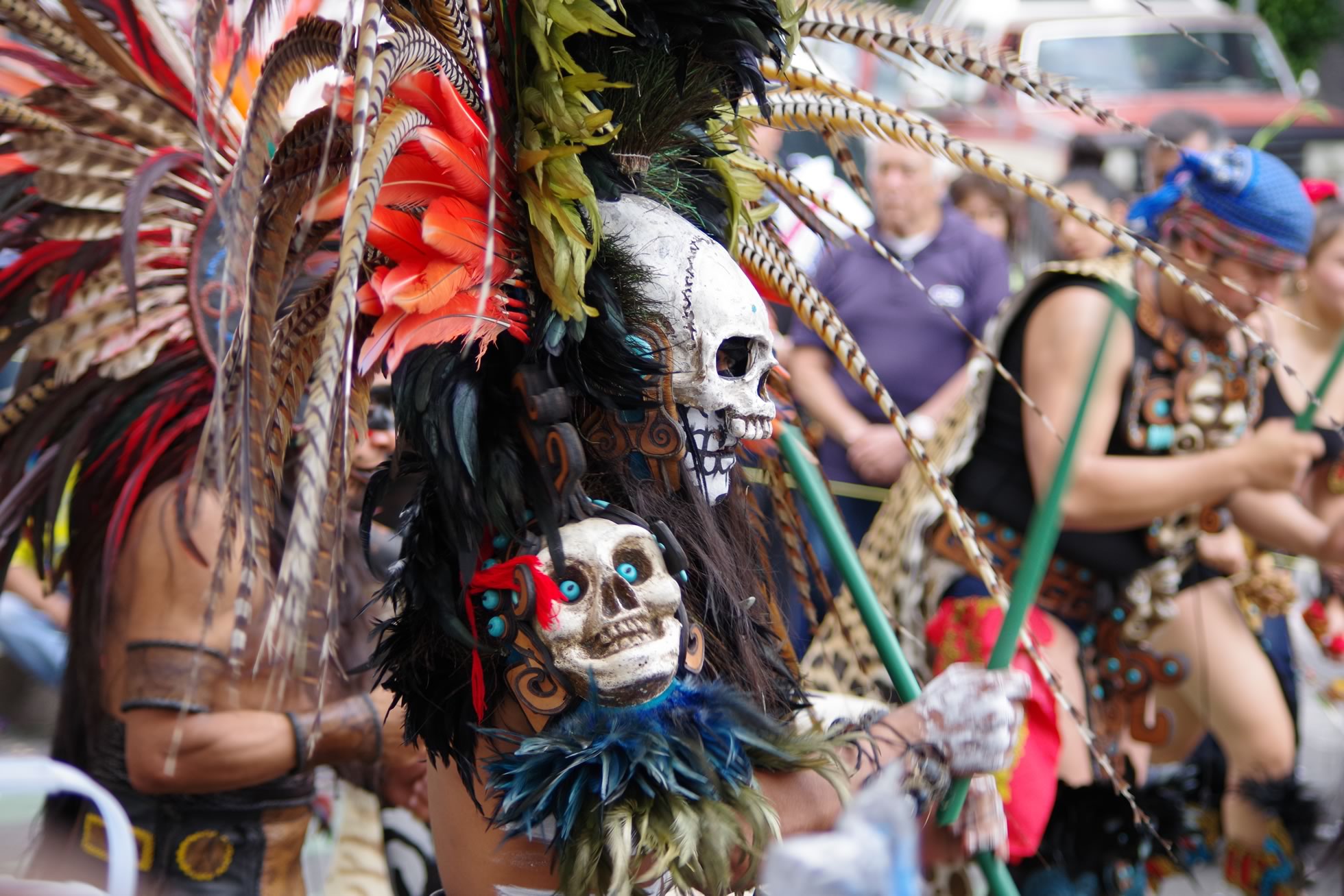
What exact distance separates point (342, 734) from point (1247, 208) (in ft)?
7.07

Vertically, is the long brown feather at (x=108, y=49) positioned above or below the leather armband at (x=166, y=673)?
above

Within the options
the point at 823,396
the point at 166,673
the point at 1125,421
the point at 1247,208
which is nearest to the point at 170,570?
the point at 166,673

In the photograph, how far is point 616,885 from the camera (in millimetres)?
1401

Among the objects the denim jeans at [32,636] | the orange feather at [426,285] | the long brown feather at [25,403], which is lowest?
the denim jeans at [32,636]

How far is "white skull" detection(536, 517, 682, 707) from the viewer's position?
1.46m

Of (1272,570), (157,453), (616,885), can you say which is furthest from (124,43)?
(1272,570)

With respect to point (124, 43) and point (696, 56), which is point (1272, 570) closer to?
point (696, 56)

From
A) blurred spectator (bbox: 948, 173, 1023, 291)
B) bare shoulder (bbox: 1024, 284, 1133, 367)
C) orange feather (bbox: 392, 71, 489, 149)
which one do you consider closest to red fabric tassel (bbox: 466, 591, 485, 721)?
orange feather (bbox: 392, 71, 489, 149)

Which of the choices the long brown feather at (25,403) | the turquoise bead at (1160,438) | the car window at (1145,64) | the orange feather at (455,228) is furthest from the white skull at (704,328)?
the car window at (1145,64)

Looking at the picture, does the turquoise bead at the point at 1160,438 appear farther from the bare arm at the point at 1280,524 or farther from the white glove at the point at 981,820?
the white glove at the point at 981,820

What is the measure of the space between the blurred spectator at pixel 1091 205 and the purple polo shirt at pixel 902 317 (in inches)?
22.8

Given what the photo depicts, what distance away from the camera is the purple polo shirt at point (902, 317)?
168 inches

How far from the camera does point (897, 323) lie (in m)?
4.32

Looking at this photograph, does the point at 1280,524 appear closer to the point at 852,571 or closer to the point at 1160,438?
the point at 1160,438
